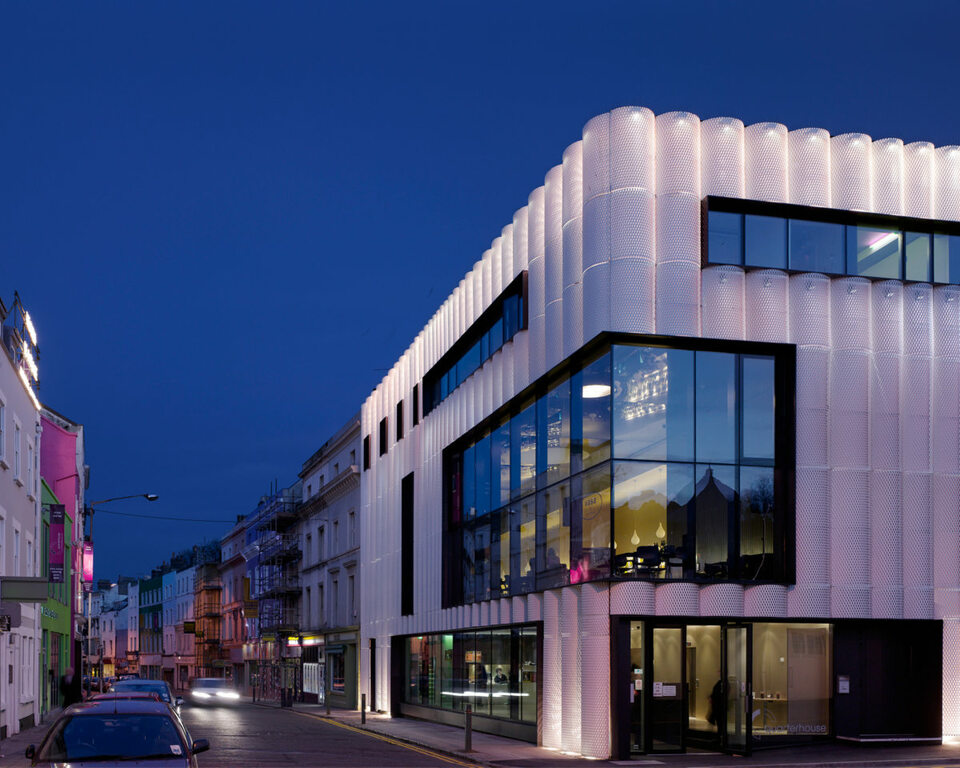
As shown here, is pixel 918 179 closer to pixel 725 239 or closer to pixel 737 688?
pixel 725 239

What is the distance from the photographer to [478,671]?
32500 mm

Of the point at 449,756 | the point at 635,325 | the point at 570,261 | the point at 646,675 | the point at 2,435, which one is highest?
the point at 570,261

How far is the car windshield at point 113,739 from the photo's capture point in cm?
1241

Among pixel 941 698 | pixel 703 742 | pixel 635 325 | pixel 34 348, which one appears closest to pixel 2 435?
pixel 34 348

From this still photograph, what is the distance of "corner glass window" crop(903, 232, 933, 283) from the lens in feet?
83.2

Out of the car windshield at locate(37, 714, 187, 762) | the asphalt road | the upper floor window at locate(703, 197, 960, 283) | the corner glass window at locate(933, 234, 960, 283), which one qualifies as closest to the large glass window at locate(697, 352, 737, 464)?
the upper floor window at locate(703, 197, 960, 283)

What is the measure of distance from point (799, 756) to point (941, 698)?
375 centimetres

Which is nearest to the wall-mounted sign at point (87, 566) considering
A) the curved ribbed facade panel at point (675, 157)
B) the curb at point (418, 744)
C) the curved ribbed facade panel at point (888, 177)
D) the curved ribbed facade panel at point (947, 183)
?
the curb at point (418, 744)

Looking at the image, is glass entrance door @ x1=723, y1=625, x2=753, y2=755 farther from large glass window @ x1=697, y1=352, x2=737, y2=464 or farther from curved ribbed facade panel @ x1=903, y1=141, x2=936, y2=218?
curved ribbed facade panel @ x1=903, y1=141, x2=936, y2=218

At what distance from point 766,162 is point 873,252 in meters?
3.07

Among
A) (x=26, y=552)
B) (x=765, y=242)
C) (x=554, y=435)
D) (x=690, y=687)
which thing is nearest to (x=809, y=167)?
(x=765, y=242)

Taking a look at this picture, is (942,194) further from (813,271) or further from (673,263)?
(673,263)

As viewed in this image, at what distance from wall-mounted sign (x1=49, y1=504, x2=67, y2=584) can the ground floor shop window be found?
40.5 ft

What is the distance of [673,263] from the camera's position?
23.7 m
